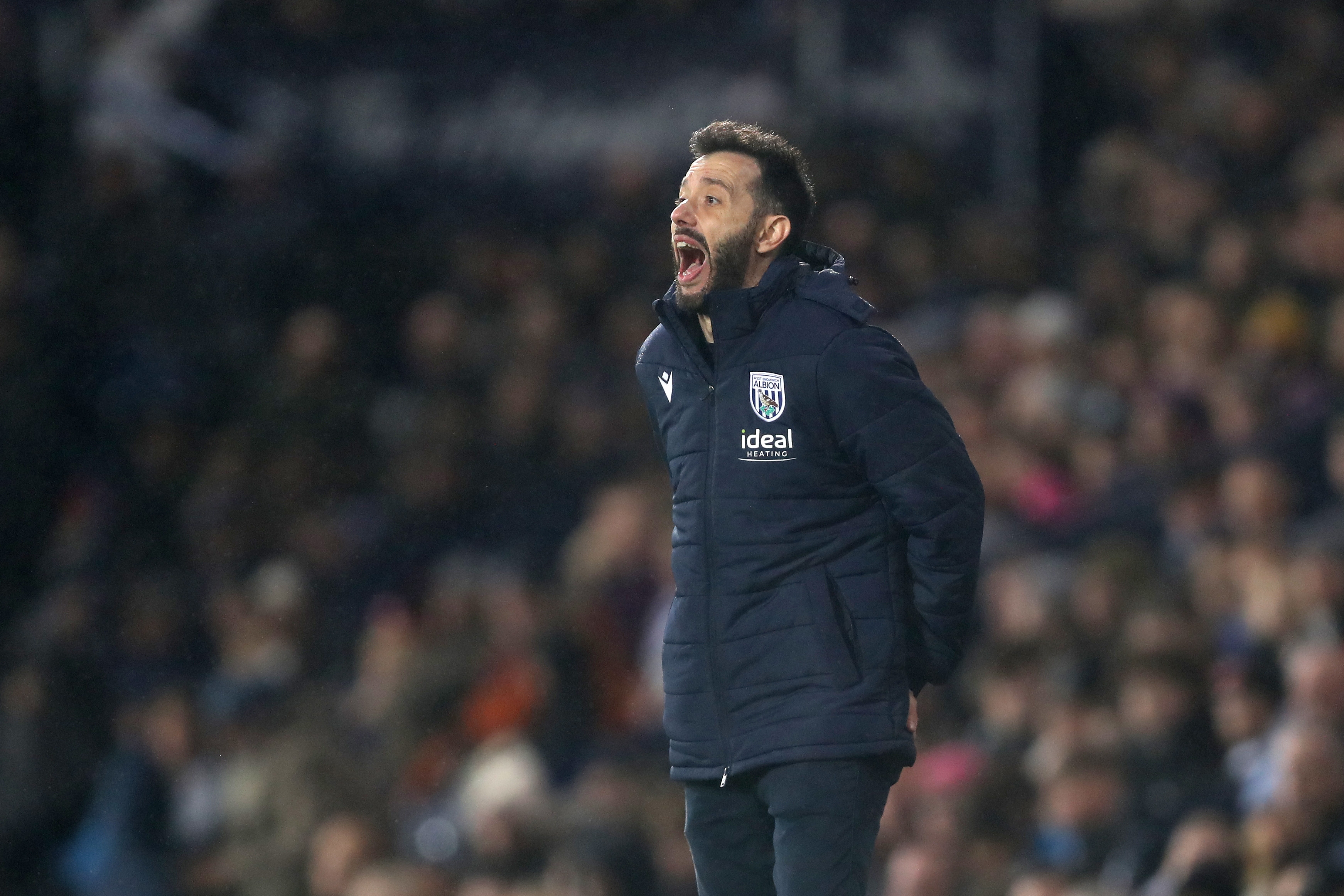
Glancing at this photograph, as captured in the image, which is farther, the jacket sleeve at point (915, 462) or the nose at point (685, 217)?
the nose at point (685, 217)

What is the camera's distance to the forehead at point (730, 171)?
325cm

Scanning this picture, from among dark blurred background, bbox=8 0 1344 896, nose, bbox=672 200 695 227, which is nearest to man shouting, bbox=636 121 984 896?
nose, bbox=672 200 695 227

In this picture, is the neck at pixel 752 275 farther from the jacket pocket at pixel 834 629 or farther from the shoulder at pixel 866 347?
the jacket pocket at pixel 834 629

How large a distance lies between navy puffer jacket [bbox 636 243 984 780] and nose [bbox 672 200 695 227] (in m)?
0.14

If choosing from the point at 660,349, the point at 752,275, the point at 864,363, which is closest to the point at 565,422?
the point at 660,349

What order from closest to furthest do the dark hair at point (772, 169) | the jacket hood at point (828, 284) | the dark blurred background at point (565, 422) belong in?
the jacket hood at point (828, 284) → the dark hair at point (772, 169) → the dark blurred background at point (565, 422)

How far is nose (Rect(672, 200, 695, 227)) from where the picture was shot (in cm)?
325

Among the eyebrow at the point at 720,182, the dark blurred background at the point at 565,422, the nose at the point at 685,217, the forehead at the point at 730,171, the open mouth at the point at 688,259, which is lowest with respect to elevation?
the dark blurred background at the point at 565,422

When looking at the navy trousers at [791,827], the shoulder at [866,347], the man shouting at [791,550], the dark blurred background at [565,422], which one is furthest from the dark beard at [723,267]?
the dark blurred background at [565,422]

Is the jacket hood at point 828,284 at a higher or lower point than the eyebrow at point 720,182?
lower

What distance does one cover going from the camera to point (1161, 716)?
5.84 metres

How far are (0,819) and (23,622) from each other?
1.05 metres

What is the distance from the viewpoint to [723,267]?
3236mm

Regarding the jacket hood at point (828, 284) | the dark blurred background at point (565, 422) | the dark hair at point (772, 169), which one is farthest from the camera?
the dark blurred background at point (565, 422)
